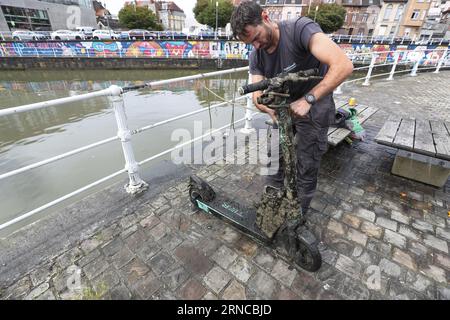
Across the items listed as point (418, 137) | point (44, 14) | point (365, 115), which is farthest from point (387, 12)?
point (44, 14)

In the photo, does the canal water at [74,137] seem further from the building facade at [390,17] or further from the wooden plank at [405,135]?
the building facade at [390,17]

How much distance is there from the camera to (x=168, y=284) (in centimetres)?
169

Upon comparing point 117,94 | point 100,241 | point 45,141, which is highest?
point 117,94

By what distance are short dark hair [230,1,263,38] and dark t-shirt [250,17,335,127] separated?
0.25 metres

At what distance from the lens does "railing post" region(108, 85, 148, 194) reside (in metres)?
2.25

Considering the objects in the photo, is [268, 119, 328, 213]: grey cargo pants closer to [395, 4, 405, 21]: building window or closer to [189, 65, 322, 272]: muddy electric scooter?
[189, 65, 322, 272]: muddy electric scooter

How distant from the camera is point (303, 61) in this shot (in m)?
1.67

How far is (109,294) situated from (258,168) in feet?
7.27

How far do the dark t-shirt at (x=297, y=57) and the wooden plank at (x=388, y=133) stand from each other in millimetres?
1152

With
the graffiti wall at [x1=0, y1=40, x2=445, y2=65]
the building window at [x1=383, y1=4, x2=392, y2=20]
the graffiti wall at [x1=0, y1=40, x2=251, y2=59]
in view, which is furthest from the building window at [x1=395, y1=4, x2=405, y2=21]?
the graffiti wall at [x1=0, y1=40, x2=251, y2=59]

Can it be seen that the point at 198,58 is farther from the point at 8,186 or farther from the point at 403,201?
the point at 403,201

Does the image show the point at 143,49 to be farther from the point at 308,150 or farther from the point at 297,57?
the point at 308,150
